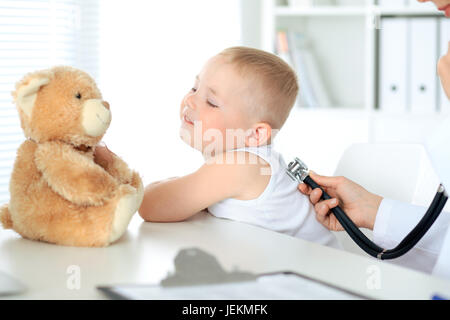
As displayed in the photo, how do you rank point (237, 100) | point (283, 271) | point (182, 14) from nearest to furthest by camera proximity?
point (283, 271) < point (237, 100) < point (182, 14)

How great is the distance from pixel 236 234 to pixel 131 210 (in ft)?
0.62

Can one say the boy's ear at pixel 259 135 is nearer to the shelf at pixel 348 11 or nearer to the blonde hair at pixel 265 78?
the blonde hair at pixel 265 78

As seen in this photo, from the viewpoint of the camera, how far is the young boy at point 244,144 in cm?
125

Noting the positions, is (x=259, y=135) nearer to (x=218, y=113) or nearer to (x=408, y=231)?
(x=218, y=113)

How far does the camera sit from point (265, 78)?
1360 mm

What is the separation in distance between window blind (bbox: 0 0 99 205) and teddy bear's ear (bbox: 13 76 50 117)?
1.23 meters

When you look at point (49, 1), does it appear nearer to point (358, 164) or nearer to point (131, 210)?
point (358, 164)

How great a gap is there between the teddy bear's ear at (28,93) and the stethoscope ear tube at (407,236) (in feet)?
1.99

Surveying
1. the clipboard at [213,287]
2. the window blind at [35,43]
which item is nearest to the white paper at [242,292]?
the clipboard at [213,287]

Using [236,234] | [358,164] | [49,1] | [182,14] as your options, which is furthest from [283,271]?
[182,14]

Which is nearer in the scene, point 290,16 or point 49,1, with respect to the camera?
point 49,1

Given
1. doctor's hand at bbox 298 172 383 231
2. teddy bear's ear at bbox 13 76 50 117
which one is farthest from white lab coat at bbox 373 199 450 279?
teddy bear's ear at bbox 13 76 50 117

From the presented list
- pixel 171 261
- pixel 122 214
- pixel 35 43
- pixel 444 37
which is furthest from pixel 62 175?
pixel 444 37

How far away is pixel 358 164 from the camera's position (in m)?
1.65
